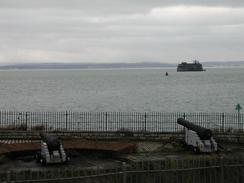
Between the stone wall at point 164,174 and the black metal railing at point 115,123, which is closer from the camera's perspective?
the stone wall at point 164,174

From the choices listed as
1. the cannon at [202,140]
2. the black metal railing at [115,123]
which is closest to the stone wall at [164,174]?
the cannon at [202,140]

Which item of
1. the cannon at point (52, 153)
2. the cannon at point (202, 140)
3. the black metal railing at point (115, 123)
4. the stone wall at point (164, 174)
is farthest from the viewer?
the black metal railing at point (115, 123)

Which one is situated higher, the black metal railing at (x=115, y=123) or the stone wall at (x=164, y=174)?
the stone wall at (x=164, y=174)

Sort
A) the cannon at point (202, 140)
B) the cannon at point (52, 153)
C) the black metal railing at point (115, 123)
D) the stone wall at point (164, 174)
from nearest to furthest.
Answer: the stone wall at point (164, 174)
the cannon at point (52, 153)
the cannon at point (202, 140)
the black metal railing at point (115, 123)

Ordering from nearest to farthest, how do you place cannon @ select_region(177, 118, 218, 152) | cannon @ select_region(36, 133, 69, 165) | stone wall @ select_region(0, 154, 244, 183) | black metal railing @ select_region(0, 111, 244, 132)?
stone wall @ select_region(0, 154, 244, 183), cannon @ select_region(36, 133, 69, 165), cannon @ select_region(177, 118, 218, 152), black metal railing @ select_region(0, 111, 244, 132)

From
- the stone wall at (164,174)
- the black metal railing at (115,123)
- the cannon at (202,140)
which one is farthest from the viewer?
the black metal railing at (115,123)

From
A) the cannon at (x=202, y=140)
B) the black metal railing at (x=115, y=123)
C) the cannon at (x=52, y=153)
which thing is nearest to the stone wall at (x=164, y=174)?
the cannon at (x=52, y=153)

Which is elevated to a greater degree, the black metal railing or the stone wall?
the stone wall

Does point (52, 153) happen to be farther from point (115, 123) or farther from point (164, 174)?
point (115, 123)

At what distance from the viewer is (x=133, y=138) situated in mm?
24984

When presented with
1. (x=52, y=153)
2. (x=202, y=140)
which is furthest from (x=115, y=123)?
(x=52, y=153)

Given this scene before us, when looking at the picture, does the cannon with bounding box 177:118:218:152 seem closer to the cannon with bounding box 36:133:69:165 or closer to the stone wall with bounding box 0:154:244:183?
the stone wall with bounding box 0:154:244:183

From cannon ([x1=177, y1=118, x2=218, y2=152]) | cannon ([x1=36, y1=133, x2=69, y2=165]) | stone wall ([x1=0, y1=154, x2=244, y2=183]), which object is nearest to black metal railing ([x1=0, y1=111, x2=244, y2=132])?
cannon ([x1=177, y1=118, x2=218, y2=152])

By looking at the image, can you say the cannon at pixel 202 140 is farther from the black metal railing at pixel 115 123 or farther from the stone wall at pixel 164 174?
the black metal railing at pixel 115 123
